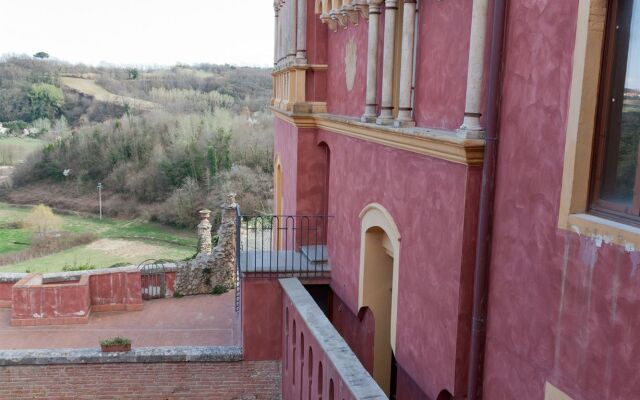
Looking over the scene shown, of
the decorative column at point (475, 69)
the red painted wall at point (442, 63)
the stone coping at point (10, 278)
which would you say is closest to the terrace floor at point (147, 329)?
the stone coping at point (10, 278)

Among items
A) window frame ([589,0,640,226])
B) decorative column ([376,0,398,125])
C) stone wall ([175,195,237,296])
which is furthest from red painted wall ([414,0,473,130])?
stone wall ([175,195,237,296])

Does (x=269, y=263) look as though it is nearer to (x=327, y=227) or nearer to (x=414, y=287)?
(x=327, y=227)

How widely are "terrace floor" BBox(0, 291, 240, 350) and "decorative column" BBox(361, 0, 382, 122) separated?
5.90 meters

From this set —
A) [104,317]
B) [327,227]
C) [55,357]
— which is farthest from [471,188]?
[104,317]

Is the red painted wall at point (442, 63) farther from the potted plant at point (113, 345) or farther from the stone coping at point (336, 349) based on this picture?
the potted plant at point (113, 345)

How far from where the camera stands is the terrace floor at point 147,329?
11.2m

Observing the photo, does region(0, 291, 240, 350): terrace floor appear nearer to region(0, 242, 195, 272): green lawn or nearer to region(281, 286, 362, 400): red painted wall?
region(281, 286, 362, 400): red painted wall

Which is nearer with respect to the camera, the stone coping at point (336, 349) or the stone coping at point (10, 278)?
the stone coping at point (336, 349)

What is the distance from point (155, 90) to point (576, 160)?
253ft

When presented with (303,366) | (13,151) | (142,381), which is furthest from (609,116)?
(13,151)

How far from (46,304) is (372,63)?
8799 millimetres

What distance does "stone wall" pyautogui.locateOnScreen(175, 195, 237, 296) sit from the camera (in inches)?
548

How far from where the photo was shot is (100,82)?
79.6 meters

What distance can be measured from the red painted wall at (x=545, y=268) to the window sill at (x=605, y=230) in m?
0.04
